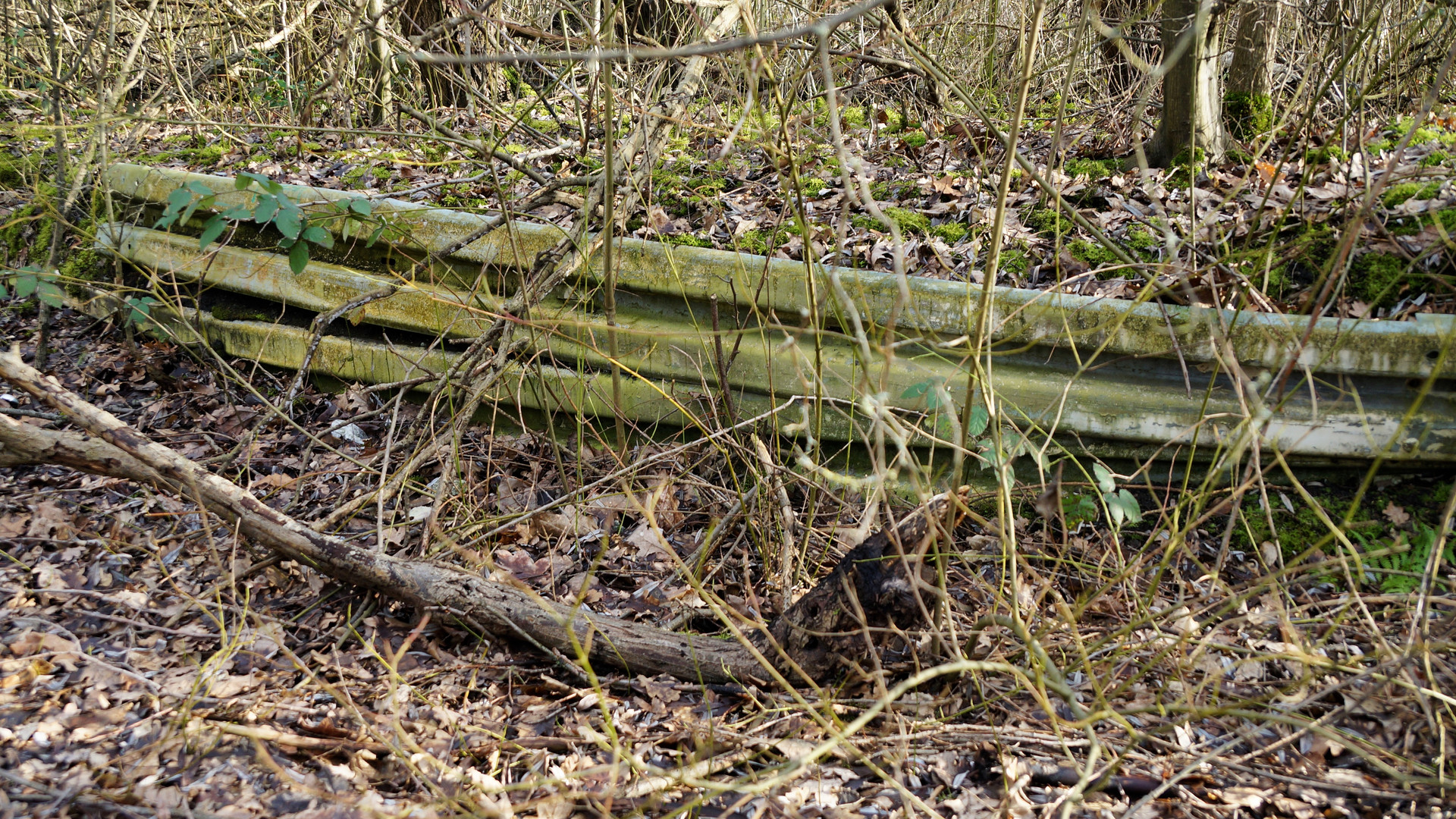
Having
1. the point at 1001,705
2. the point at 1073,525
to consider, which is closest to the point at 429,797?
the point at 1001,705

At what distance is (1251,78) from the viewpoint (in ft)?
12.7

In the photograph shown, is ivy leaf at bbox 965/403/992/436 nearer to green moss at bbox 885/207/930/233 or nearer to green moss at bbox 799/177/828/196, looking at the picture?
green moss at bbox 885/207/930/233

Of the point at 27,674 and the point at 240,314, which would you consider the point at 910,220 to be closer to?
the point at 240,314

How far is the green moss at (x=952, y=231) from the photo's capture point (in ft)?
12.0

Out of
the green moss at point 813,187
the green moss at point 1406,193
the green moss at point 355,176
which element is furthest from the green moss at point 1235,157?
the green moss at point 355,176

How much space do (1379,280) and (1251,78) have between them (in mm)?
1257

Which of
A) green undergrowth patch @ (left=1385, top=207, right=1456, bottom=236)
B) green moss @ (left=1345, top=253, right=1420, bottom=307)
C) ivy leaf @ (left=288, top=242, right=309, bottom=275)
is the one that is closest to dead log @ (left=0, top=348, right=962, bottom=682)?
ivy leaf @ (left=288, top=242, right=309, bottom=275)

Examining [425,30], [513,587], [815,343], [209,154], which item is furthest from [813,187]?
[209,154]

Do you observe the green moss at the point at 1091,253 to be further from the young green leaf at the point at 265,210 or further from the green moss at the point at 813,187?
the young green leaf at the point at 265,210

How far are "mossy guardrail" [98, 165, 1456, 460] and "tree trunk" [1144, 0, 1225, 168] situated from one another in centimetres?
115

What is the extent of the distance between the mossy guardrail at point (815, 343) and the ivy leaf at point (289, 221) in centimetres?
34

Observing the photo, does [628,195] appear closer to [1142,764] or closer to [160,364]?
[1142,764]

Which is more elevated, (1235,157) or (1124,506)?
(1235,157)

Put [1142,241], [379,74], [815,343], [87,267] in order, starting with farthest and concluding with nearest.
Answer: [379,74] → [87,267] → [1142,241] → [815,343]
